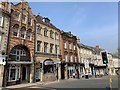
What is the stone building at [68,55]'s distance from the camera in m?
35.0

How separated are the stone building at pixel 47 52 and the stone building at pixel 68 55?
189 centimetres

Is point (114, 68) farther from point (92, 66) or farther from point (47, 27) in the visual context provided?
point (47, 27)

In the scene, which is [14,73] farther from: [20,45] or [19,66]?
[20,45]

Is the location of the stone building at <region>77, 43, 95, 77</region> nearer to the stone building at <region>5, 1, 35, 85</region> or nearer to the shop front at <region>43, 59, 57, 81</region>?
the shop front at <region>43, 59, 57, 81</region>

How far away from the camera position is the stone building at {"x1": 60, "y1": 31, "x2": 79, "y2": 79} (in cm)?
3498

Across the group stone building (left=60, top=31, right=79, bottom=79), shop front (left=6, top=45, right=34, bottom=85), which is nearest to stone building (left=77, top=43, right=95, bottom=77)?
stone building (left=60, top=31, right=79, bottom=79)

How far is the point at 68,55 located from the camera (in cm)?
3719

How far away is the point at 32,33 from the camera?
27.0 meters

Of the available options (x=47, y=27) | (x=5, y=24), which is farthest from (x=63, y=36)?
(x=5, y=24)

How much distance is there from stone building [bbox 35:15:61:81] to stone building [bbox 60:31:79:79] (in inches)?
74.4

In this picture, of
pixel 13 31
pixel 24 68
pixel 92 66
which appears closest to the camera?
pixel 13 31

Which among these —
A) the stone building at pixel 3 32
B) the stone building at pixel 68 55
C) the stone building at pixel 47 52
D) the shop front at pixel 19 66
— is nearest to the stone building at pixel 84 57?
the stone building at pixel 68 55

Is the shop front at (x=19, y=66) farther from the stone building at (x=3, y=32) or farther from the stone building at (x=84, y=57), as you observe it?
the stone building at (x=84, y=57)

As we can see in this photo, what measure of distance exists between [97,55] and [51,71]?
103 feet
